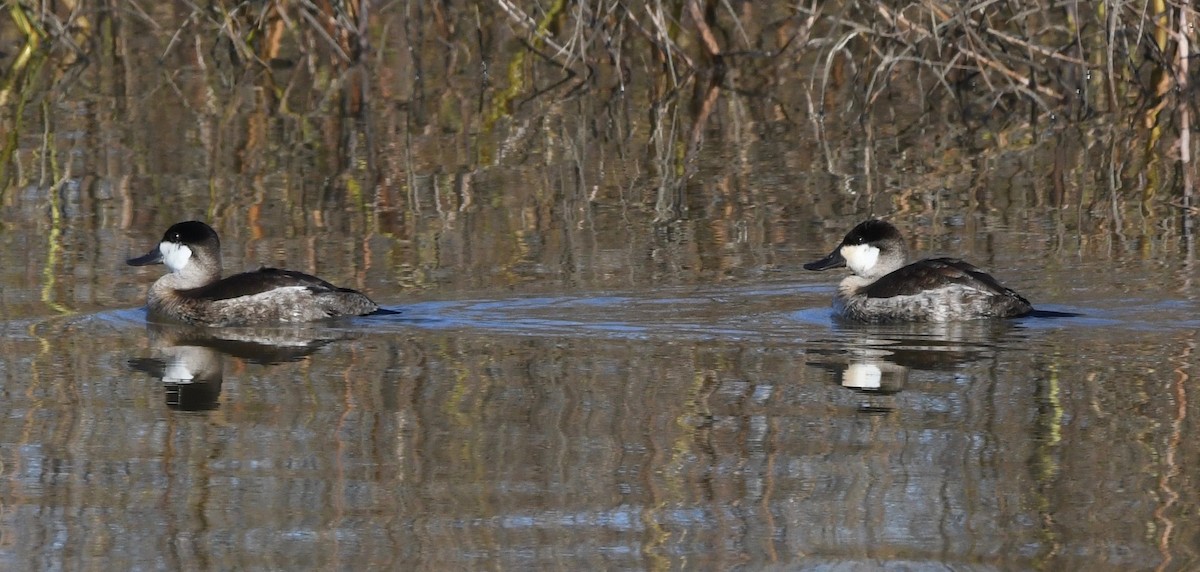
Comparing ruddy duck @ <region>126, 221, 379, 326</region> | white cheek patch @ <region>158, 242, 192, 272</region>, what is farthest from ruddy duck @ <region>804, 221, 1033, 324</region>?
white cheek patch @ <region>158, 242, 192, 272</region>

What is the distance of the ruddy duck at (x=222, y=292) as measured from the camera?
9016 millimetres

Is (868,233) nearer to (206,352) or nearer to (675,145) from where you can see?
(206,352)

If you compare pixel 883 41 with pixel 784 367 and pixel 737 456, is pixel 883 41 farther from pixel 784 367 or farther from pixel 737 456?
pixel 737 456

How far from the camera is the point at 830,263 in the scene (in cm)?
977

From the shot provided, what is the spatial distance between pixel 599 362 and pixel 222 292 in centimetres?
225

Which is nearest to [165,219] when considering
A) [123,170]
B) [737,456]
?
[123,170]

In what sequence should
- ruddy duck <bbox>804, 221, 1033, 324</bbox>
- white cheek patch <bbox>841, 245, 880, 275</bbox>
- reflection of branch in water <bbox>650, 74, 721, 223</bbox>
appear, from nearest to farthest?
ruddy duck <bbox>804, 221, 1033, 324</bbox>
white cheek patch <bbox>841, 245, 880, 275</bbox>
reflection of branch in water <bbox>650, 74, 721, 223</bbox>

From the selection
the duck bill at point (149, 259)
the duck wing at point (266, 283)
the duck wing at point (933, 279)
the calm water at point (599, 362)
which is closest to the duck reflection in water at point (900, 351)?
the calm water at point (599, 362)

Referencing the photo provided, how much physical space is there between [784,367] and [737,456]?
1.51 m

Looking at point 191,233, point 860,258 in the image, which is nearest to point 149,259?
point 191,233

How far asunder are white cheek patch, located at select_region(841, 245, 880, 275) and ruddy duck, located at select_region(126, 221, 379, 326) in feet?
7.81

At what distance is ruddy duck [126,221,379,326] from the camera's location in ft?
29.6

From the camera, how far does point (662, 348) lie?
26.9ft

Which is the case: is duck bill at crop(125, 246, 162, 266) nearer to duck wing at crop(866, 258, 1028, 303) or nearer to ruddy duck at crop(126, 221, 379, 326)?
ruddy duck at crop(126, 221, 379, 326)
